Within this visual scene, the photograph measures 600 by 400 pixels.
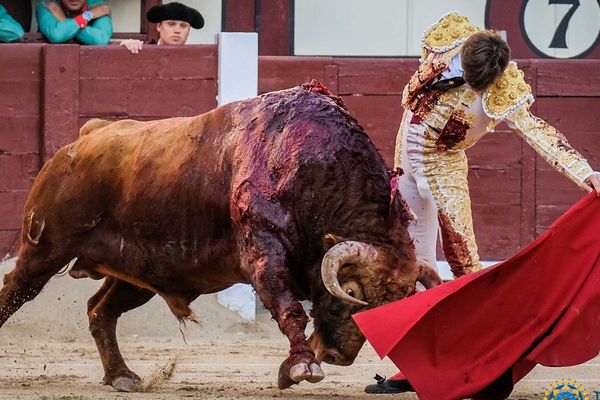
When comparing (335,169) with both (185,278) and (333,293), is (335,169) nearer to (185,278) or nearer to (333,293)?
(333,293)

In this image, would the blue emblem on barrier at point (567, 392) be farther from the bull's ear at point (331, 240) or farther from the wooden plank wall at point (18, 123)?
the wooden plank wall at point (18, 123)

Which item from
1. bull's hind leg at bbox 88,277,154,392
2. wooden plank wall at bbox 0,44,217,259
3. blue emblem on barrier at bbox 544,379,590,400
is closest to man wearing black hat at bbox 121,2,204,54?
wooden plank wall at bbox 0,44,217,259

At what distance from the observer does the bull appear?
5211 millimetres

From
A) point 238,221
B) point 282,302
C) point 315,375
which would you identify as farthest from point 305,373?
point 238,221

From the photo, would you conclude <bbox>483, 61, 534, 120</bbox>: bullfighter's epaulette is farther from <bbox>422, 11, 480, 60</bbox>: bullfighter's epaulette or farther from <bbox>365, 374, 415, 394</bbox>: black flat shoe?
<bbox>365, 374, 415, 394</bbox>: black flat shoe

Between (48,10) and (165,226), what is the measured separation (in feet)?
11.4

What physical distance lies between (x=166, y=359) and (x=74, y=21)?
8.04ft

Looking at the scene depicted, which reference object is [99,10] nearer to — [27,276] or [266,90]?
[266,90]

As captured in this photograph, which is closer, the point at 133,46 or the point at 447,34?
the point at 447,34

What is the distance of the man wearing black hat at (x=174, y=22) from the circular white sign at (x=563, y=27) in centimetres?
252

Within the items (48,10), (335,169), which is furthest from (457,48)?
(48,10)

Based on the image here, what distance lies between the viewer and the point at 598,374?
6262 millimetres

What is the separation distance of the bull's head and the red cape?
206 mm

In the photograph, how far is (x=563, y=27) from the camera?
10.2m
